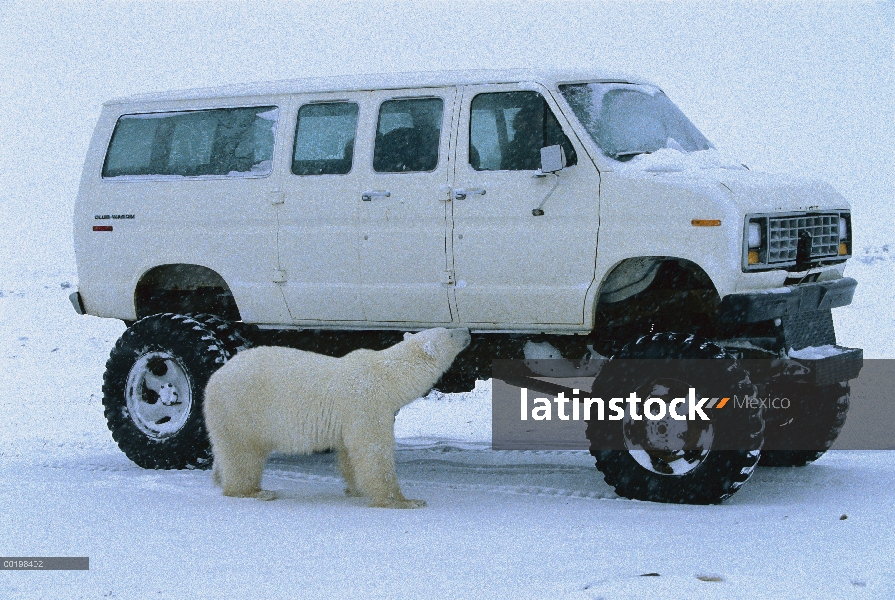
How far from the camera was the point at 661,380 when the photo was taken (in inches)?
258

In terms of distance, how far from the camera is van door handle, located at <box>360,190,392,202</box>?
24.1ft

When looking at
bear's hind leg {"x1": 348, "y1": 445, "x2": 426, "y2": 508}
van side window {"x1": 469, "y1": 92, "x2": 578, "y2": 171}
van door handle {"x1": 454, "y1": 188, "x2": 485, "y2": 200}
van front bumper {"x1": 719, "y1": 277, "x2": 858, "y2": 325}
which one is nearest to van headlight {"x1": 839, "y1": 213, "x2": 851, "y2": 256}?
van front bumper {"x1": 719, "y1": 277, "x2": 858, "y2": 325}

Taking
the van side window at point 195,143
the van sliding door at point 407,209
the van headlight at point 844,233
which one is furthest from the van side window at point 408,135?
the van headlight at point 844,233

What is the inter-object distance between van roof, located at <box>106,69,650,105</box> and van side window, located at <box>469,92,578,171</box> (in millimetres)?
140

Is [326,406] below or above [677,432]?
above

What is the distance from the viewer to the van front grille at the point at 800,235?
652 cm

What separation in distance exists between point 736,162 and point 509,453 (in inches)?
106

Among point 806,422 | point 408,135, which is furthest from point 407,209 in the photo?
point 806,422

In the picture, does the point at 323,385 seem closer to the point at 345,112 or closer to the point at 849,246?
the point at 345,112

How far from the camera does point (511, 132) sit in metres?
7.18

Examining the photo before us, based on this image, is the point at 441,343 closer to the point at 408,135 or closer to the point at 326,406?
the point at 326,406

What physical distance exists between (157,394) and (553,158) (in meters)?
3.49

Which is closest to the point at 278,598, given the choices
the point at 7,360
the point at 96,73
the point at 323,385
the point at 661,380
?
the point at 323,385

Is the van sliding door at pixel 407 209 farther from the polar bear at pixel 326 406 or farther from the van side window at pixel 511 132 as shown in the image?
the polar bear at pixel 326 406
